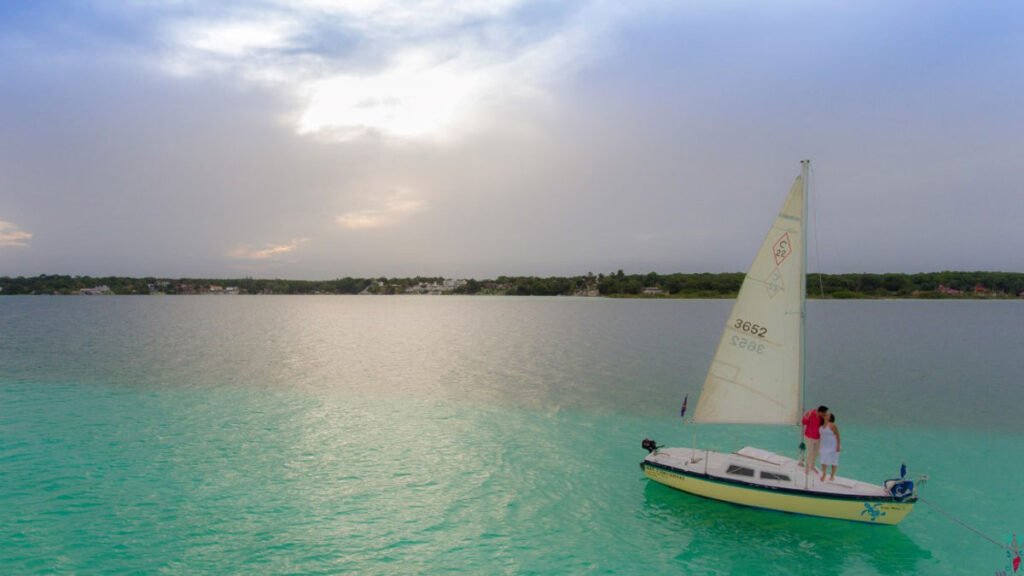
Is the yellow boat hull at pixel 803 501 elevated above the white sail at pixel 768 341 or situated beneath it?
situated beneath

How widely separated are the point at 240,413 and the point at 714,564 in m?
27.0

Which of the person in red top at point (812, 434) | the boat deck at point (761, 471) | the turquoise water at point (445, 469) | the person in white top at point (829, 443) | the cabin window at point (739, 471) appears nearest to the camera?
the turquoise water at point (445, 469)

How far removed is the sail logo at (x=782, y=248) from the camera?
17.2 meters

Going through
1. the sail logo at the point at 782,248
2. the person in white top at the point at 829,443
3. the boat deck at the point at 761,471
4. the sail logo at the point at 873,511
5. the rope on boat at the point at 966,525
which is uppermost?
the sail logo at the point at 782,248

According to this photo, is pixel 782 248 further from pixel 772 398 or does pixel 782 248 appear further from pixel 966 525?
pixel 966 525

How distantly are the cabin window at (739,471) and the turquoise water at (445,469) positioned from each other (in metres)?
1.50

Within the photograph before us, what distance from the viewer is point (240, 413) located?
3209 cm

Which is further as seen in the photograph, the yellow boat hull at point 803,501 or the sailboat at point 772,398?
the sailboat at point 772,398

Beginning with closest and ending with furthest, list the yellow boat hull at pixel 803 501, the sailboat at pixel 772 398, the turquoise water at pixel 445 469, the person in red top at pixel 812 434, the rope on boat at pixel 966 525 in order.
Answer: the turquoise water at pixel 445 469, the rope on boat at pixel 966 525, the yellow boat hull at pixel 803 501, the sailboat at pixel 772 398, the person in red top at pixel 812 434

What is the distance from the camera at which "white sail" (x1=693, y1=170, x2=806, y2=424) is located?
17.2 meters

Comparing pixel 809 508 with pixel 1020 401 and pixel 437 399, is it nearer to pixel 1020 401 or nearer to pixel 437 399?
pixel 437 399

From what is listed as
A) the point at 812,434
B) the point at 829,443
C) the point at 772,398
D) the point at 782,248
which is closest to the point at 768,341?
the point at 772,398

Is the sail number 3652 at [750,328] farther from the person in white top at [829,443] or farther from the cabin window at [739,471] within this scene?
the cabin window at [739,471]

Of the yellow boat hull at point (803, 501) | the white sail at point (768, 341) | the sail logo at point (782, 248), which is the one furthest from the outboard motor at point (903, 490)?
the sail logo at point (782, 248)
